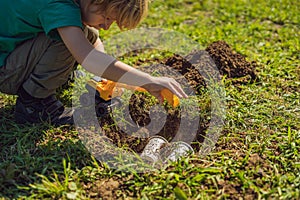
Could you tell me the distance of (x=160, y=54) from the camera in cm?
394

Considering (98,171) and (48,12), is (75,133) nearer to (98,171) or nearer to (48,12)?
(98,171)

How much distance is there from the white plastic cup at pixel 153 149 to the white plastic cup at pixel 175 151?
40mm

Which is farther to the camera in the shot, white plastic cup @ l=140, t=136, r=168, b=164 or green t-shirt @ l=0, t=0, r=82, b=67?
white plastic cup @ l=140, t=136, r=168, b=164

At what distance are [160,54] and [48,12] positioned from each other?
157 cm

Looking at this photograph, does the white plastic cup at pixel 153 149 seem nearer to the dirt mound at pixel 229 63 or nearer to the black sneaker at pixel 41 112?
the black sneaker at pixel 41 112

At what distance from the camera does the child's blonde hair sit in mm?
2473

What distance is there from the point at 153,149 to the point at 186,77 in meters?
0.79

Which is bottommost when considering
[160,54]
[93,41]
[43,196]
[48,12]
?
[43,196]

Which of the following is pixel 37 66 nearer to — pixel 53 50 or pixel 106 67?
pixel 53 50

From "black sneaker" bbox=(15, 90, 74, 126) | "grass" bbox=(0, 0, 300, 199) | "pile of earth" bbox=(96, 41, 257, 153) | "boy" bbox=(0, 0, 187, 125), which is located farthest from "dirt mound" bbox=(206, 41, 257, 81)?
"black sneaker" bbox=(15, 90, 74, 126)

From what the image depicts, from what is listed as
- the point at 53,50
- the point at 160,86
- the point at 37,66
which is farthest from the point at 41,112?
the point at 160,86

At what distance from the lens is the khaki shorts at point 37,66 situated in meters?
2.78

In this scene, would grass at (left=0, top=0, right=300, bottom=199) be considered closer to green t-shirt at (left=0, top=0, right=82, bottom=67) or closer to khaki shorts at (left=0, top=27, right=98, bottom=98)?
khaki shorts at (left=0, top=27, right=98, bottom=98)

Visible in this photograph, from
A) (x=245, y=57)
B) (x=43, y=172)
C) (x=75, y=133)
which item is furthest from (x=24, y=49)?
(x=245, y=57)
